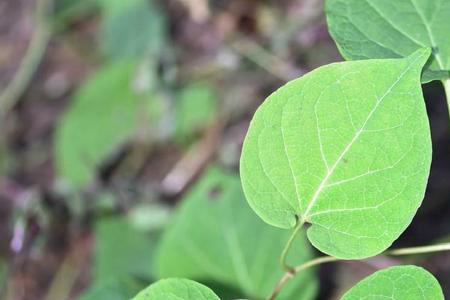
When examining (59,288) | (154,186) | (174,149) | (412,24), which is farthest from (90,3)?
(412,24)

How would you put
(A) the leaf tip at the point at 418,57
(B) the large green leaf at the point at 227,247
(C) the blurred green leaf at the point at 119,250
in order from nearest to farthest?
(A) the leaf tip at the point at 418,57, (B) the large green leaf at the point at 227,247, (C) the blurred green leaf at the point at 119,250

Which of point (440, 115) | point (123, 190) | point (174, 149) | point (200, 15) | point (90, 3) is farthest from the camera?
point (90, 3)

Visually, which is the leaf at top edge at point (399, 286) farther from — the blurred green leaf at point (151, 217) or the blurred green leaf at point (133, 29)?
the blurred green leaf at point (133, 29)

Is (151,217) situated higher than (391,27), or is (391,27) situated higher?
(391,27)

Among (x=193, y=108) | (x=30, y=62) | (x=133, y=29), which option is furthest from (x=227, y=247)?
(x=30, y=62)

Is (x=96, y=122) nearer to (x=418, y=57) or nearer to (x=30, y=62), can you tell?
(x=30, y=62)

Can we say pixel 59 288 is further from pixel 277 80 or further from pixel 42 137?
pixel 277 80

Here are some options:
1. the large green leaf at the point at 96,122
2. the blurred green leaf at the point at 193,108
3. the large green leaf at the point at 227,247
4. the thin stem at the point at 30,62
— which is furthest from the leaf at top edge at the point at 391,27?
the thin stem at the point at 30,62
